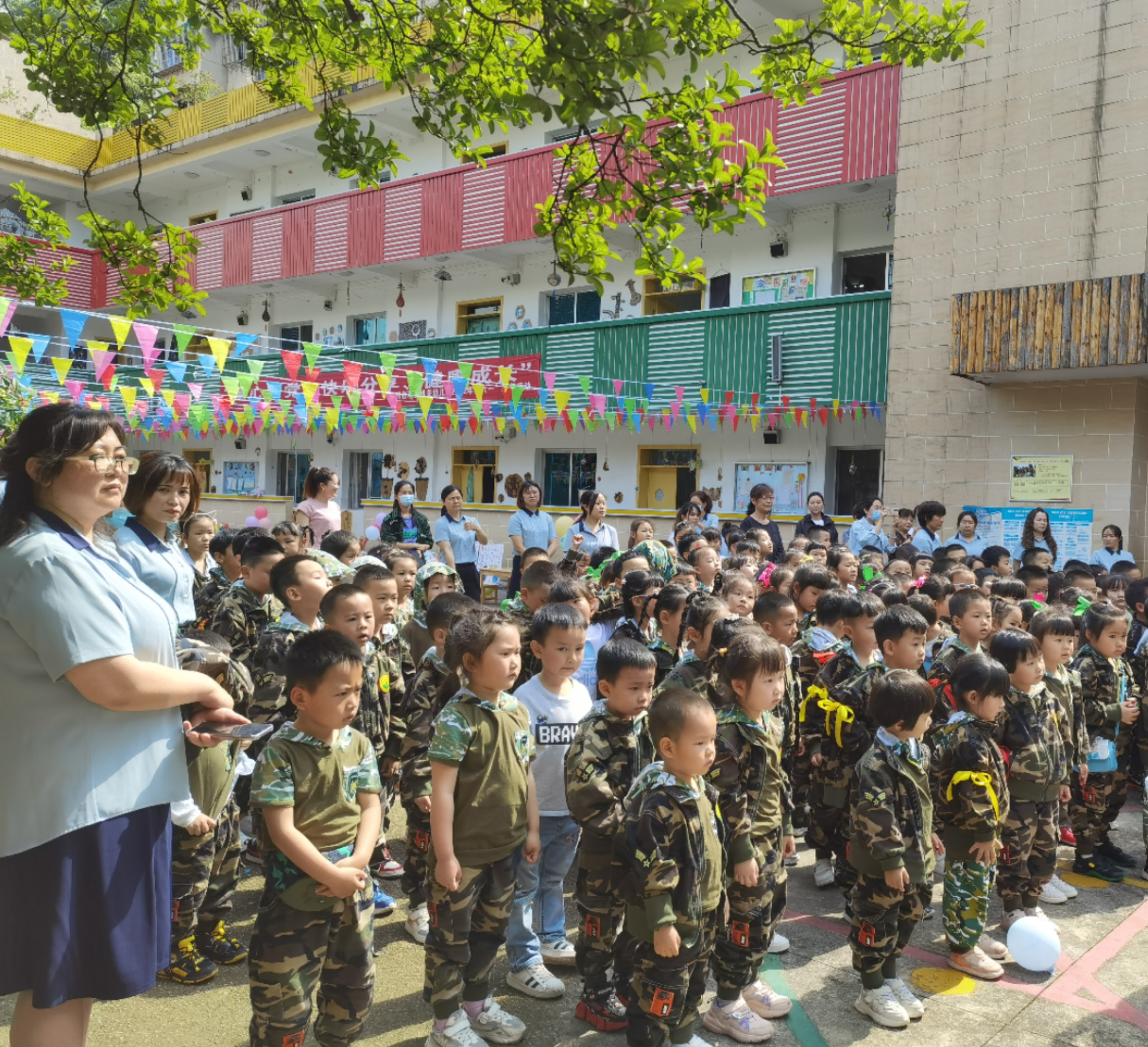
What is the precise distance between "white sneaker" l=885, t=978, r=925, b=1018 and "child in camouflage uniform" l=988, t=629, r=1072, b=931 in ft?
2.82

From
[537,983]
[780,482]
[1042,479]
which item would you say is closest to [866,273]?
[780,482]

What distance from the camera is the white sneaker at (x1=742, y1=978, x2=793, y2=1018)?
309 centimetres

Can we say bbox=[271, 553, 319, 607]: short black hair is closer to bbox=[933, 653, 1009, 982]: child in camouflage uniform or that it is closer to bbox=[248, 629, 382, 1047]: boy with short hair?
bbox=[248, 629, 382, 1047]: boy with short hair

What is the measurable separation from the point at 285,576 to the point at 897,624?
2438 millimetres

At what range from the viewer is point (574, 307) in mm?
16656

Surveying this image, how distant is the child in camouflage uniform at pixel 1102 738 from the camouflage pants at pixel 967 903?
1.30m

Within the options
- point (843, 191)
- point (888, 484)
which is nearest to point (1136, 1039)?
point (888, 484)

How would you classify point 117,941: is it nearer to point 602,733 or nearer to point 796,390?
Answer: point 602,733

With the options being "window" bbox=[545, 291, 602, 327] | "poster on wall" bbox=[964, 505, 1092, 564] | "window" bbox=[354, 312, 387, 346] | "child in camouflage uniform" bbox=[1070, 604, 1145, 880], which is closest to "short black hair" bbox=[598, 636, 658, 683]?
"child in camouflage uniform" bbox=[1070, 604, 1145, 880]

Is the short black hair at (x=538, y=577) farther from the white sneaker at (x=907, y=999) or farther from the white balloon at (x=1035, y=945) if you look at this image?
the white balloon at (x=1035, y=945)

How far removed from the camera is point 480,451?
1784 cm

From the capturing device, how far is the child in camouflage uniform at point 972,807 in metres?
3.41

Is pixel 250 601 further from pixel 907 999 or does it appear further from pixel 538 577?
pixel 907 999

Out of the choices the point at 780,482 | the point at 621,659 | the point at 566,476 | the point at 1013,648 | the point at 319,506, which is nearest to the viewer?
the point at 621,659
